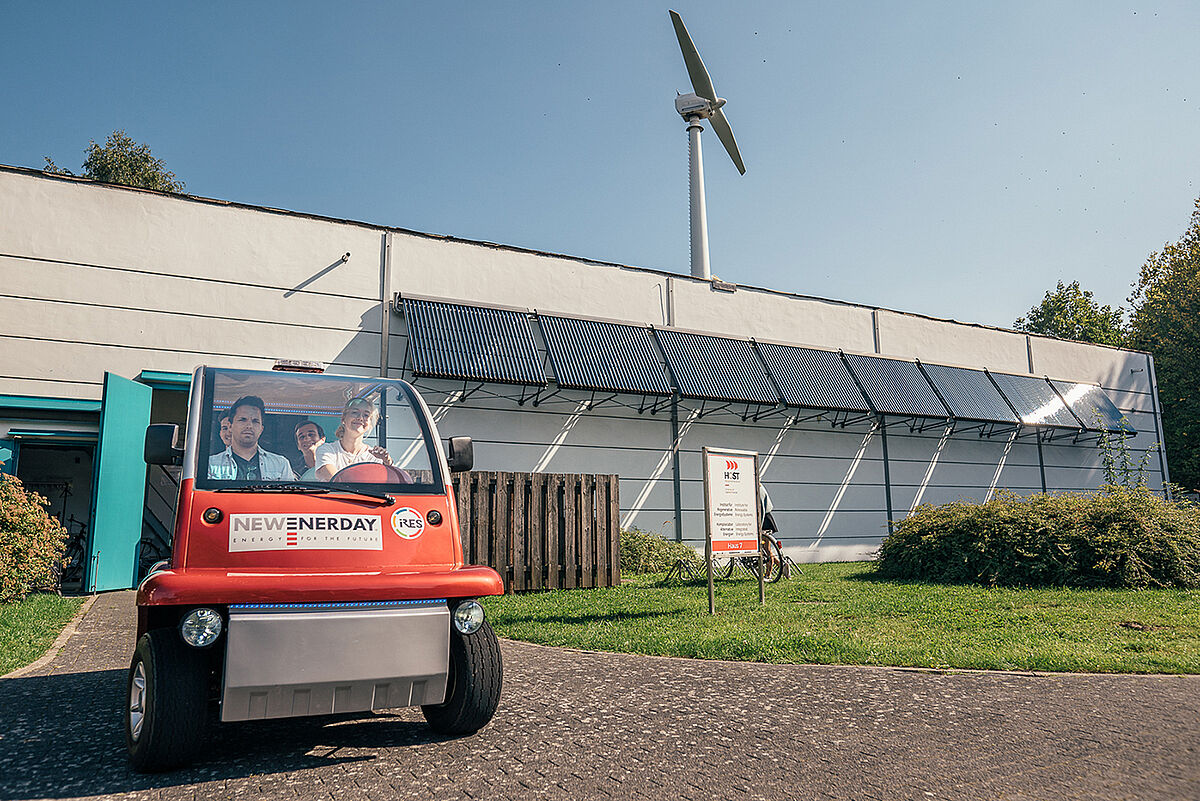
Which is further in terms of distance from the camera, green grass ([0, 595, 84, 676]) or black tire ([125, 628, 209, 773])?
green grass ([0, 595, 84, 676])

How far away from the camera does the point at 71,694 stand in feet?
18.4

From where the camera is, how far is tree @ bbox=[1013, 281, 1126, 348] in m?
45.8

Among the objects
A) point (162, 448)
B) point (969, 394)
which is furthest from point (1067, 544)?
point (162, 448)

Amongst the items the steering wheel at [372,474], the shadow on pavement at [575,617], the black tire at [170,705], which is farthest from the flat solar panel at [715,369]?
the black tire at [170,705]

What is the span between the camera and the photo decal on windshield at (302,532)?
4.19 m

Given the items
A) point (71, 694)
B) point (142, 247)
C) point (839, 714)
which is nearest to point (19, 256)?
point (142, 247)

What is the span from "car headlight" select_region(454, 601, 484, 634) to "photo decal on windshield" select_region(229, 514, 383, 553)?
1.84 feet

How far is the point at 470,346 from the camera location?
1498 centimetres

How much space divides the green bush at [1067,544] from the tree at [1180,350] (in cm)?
2502

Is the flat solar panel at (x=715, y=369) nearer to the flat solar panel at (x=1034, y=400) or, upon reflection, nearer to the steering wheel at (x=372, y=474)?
the flat solar panel at (x=1034, y=400)

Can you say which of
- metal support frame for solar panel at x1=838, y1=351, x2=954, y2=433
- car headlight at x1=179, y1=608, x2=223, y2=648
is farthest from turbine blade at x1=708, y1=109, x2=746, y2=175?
car headlight at x1=179, y1=608, x2=223, y2=648

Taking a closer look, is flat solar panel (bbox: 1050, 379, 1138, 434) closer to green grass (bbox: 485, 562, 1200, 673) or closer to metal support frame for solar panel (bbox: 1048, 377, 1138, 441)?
metal support frame for solar panel (bbox: 1048, 377, 1138, 441)

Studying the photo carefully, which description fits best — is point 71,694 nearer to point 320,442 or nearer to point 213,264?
point 320,442

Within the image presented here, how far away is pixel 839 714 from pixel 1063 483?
22.5 metres
